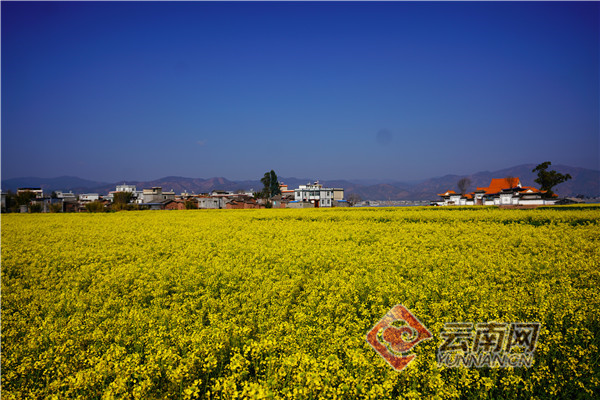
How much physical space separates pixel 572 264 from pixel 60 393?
36.9ft

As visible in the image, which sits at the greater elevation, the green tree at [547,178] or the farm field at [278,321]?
the green tree at [547,178]

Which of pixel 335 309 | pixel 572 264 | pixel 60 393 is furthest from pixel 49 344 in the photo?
pixel 572 264

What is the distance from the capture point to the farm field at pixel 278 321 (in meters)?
3.54

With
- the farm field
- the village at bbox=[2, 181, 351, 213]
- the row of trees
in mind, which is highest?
the row of trees

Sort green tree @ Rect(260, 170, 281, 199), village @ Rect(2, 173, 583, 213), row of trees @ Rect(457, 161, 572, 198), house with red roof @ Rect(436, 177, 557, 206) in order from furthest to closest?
green tree @ Rect(260, 170, 281, 199), house with red roof @ Rect(436, 177, 557, 206), row of trees @ Rect(457, 161, 572, 198), village @ Rect(2, 173, 583, 213)

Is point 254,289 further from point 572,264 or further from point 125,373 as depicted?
point 572,264

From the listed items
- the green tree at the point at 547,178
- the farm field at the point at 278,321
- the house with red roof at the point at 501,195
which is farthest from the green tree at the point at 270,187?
the farm field at the point at 278,321

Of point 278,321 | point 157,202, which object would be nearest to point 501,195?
point 278,321

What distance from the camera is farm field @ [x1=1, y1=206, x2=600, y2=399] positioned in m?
3.54

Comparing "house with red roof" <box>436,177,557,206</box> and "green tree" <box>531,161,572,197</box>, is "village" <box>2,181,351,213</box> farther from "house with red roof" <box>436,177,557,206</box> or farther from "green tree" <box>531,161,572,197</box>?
"green tree" <box>531,161,572,197</box>

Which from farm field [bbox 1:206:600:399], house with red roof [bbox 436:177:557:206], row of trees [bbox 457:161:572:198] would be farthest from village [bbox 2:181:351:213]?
farm field [bbox 1:206:600:399]

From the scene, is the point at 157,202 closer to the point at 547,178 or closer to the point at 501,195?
the point at 501,195

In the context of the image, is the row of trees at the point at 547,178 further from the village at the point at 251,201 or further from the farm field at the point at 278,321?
the farm field at the point at 278,321

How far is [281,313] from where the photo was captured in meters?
5.20
